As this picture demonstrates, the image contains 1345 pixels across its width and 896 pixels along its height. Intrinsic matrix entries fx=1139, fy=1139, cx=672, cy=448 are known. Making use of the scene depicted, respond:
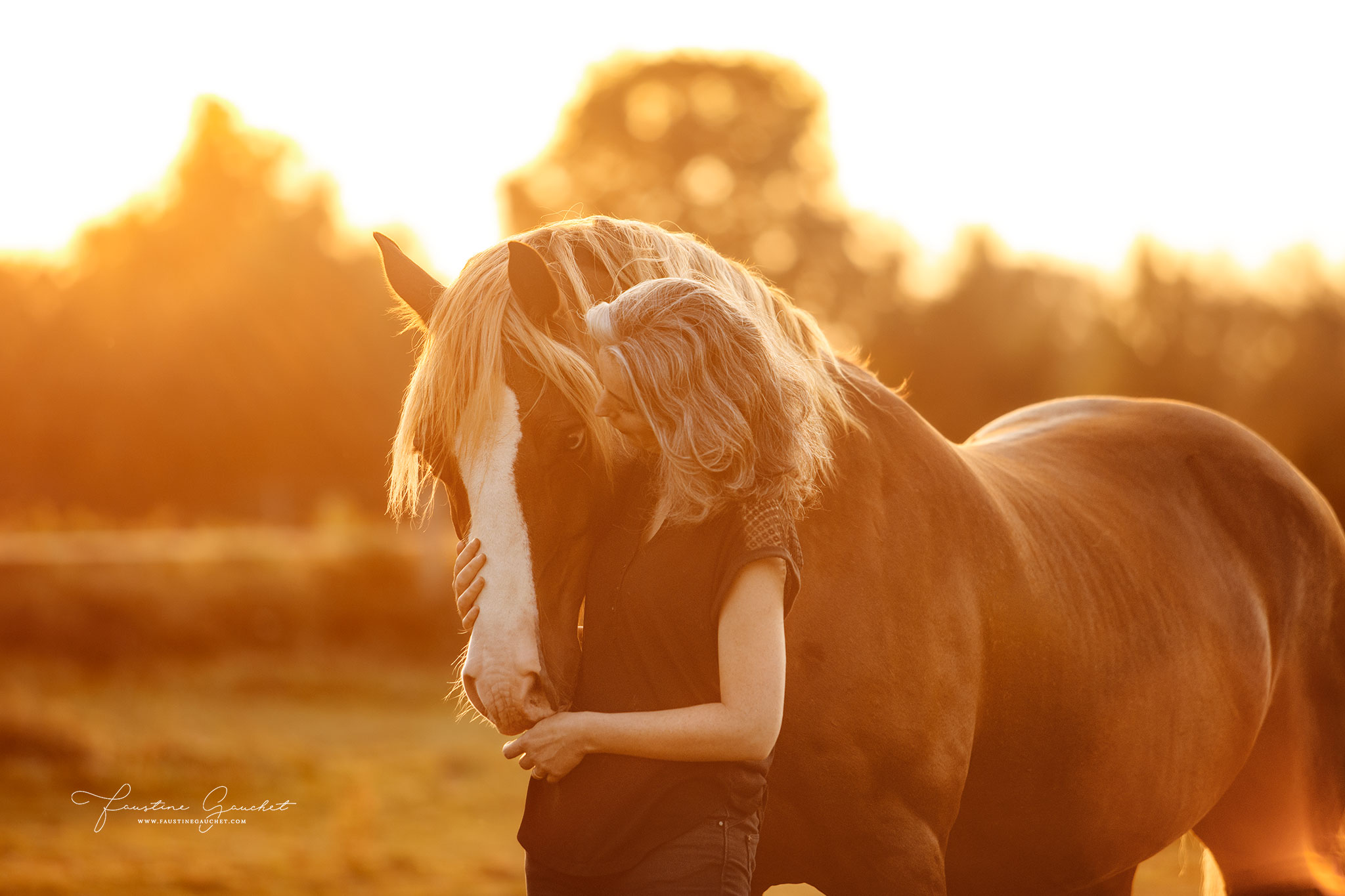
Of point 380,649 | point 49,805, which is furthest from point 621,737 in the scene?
point 380,649

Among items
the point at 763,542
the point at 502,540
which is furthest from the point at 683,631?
the point at 502,540

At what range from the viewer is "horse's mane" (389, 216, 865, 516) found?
6.82 ft

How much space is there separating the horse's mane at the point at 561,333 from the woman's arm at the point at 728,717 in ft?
1.38

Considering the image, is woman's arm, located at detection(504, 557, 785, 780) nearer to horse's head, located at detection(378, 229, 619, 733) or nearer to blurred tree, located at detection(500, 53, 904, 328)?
horse's head, located at detection(378, 229, 619, 733)

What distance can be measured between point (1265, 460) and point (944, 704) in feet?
6.23

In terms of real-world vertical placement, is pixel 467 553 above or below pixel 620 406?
below

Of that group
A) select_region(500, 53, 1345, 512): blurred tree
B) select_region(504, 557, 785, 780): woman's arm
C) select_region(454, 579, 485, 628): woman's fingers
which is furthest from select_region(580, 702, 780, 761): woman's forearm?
select_region(500, 53, 1345, 512): blurred tree

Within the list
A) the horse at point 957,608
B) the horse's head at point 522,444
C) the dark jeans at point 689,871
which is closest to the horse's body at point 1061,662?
the horse at point 957,608

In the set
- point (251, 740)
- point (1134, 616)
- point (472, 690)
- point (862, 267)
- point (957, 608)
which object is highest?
point (472, 690)

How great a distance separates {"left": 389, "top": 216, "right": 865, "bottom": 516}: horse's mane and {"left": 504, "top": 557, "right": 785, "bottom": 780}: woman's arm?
42cm

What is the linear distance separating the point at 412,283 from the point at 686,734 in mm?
1186

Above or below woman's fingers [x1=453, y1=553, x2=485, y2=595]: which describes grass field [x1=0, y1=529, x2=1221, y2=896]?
below

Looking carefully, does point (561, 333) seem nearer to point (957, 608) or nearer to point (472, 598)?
point (472, 598)

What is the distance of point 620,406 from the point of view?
1933mm
